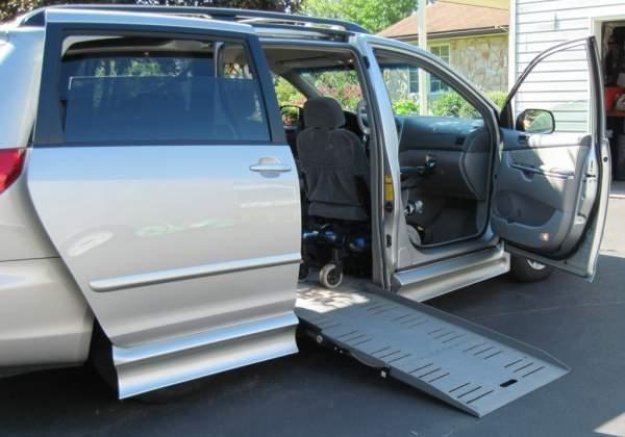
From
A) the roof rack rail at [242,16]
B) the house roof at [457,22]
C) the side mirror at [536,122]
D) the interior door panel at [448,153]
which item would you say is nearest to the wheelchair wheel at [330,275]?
the interior door panel at [448,153]

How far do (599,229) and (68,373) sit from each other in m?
3.48

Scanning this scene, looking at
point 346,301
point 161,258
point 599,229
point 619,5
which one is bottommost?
point 346,301

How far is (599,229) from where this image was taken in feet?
14.3

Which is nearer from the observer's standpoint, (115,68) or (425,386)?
(115,68)

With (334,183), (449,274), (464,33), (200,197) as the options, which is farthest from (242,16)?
(464,33)

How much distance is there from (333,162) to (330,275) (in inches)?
31.9

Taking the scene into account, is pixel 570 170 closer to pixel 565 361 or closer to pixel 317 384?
pixel 565 361

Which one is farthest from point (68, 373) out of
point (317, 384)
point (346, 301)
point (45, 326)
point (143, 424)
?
point (346, 301)

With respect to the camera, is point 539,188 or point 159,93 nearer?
point 159,93

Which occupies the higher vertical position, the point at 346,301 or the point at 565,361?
the point at 346,301

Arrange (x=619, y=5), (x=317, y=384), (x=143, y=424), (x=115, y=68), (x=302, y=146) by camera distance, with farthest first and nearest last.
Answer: (x=619, y=5) < (x=302, y=146) < (x=317, y=384) < (x=143, y=424) < (x=115, y=68)

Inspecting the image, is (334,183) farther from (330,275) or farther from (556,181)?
(556,181)

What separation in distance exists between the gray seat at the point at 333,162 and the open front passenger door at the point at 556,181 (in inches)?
44.7

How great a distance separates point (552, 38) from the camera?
1012cm
